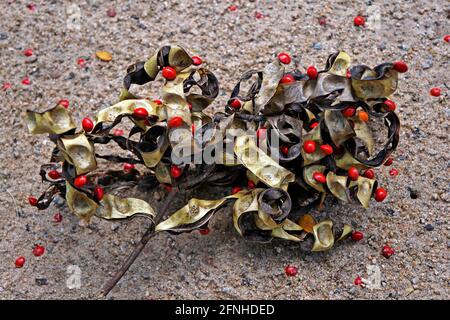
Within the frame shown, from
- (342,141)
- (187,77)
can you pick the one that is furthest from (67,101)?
(342,141)

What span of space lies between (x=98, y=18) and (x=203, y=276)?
1.11 metres

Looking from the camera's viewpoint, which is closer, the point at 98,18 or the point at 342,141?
the point at 342,141

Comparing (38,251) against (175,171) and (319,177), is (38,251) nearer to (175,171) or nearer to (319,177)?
(175,171)

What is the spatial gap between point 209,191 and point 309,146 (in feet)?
1.17

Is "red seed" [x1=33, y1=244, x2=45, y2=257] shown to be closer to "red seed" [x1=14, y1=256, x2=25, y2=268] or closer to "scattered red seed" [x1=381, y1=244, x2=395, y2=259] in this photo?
"red seed" [x1=14, y1=256, x2=25, y2=268]

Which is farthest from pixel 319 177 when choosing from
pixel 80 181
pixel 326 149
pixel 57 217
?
pixel 57 217

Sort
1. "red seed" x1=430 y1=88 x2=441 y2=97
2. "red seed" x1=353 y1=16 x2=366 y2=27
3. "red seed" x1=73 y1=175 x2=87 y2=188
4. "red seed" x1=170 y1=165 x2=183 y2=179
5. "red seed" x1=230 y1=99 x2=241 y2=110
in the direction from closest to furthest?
1. "red seed" x1=73 y1=175 x2=87 y2=188
2. "red seed" x1=170 y1=165 x2=183 y2=179
3. "red seed" x1=230 y1=99 x2=241 y2=110
4. "red seed" x1=430 y1=88 x2=441 y2=97
5. "red seed" x1=353 y1=16 x2=366 y2=27

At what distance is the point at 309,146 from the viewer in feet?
5.77

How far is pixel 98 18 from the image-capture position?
Answer: 2482mm

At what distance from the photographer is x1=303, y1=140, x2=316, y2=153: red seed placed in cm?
176

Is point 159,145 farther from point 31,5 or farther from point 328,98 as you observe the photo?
point 31,5

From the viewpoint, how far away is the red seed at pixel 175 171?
180 centimetres

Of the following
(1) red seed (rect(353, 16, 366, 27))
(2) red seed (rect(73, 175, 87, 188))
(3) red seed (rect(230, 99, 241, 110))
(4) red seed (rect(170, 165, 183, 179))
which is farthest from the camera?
(1) red seed (rect(353, 16, 366, 27))

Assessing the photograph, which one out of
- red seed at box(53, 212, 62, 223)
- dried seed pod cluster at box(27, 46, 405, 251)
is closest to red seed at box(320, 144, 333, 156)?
dried seed pod cluster at box(27, 46, 405, 251)
